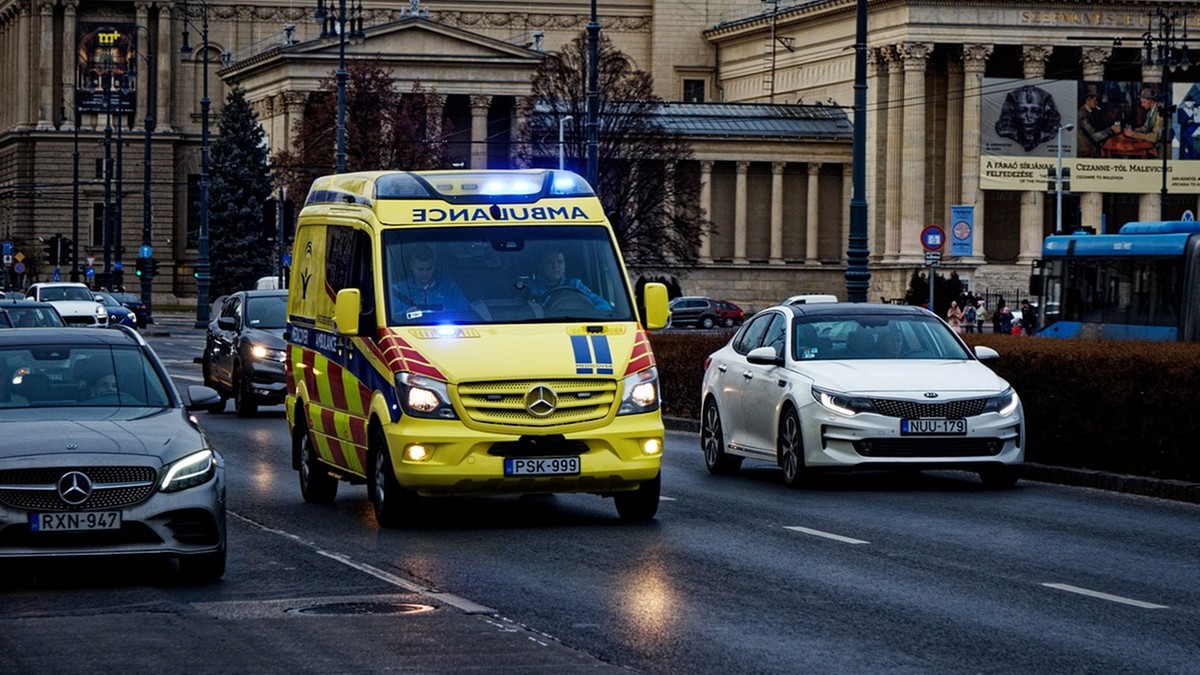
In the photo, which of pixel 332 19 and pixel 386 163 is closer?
pixel 386 163

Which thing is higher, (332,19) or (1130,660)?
(332,19)

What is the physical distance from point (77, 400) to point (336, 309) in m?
3.09

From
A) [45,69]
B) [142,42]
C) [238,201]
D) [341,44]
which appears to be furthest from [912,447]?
[45,69]

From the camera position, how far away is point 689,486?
21031mm

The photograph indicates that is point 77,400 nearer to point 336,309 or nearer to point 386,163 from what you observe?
point 336,309

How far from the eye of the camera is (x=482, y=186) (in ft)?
58.0

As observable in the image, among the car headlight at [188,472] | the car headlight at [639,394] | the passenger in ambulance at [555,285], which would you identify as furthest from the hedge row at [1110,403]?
the car headlight at [188,472]

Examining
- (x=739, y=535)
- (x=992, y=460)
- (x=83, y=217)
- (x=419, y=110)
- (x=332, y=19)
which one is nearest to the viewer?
(x=739, y=535)

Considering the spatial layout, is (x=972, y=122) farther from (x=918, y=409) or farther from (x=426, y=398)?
(x=426, y=398)

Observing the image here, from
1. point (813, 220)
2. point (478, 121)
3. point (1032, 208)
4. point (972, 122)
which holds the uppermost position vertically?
point (478, 121)

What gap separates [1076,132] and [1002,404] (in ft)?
223

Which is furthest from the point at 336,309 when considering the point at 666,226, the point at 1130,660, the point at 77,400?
the point at 666,226

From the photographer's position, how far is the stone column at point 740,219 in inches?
4028

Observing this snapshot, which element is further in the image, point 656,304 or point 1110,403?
point 1110,403
